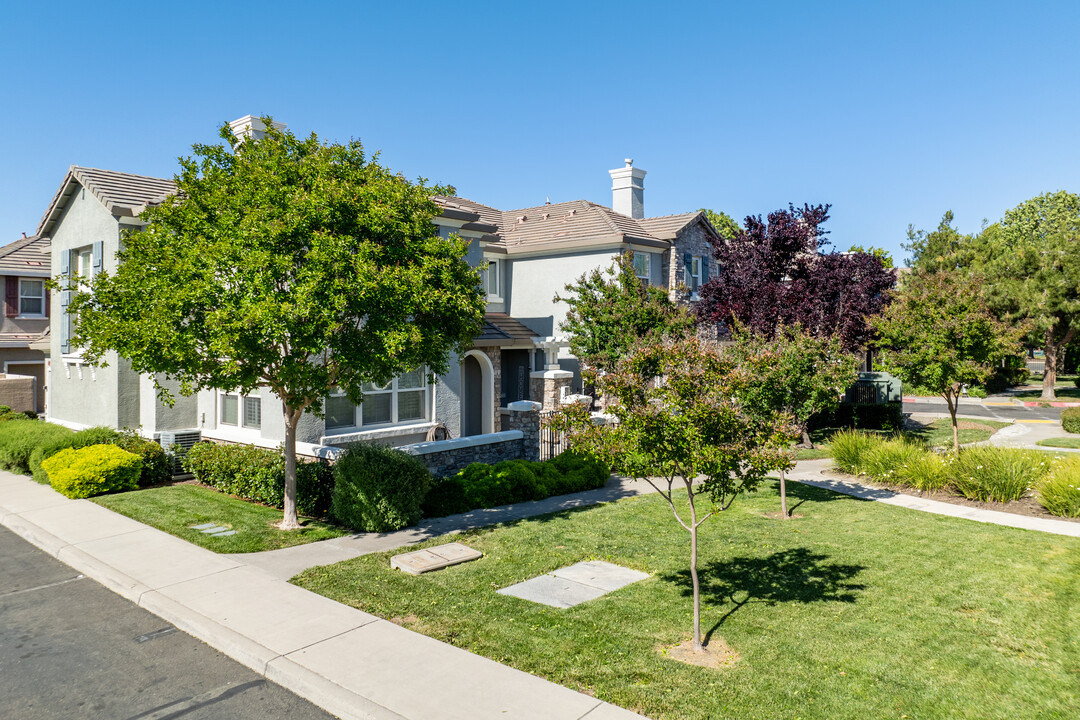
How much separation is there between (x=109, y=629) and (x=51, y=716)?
2.02 m

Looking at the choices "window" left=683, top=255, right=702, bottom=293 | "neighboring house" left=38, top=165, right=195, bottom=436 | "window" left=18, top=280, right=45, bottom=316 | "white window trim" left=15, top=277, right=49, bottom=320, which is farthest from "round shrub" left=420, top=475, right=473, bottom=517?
"window" left=18, top=280, right=45, bottom=316

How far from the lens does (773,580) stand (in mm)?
9219

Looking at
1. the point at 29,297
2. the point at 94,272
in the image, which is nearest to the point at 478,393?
the point at 94,272

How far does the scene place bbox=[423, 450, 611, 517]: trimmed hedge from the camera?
13531 mm

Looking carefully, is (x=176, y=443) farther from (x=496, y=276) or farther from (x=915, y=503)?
(x=915, y=503)

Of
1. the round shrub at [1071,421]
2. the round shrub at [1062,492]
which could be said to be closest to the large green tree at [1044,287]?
the round shrub at [1071,421]

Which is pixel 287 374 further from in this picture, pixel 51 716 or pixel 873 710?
pixel 873 710

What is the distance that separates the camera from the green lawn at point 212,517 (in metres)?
11.3

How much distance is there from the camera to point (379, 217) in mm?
10953

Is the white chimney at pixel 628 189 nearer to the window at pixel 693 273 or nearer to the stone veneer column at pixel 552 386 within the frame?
the window at pixel 693 273

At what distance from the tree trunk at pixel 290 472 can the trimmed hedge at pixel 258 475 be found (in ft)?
2.75

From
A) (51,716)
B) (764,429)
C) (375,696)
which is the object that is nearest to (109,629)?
(51,716)

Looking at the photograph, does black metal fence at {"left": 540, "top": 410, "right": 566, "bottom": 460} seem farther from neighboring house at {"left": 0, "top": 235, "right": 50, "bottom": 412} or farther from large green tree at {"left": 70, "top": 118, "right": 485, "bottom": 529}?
neighboring house at {"left": 0, "top": 235, "right": 50, "bottom": 412}

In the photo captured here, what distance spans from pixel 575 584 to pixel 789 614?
2647mm
